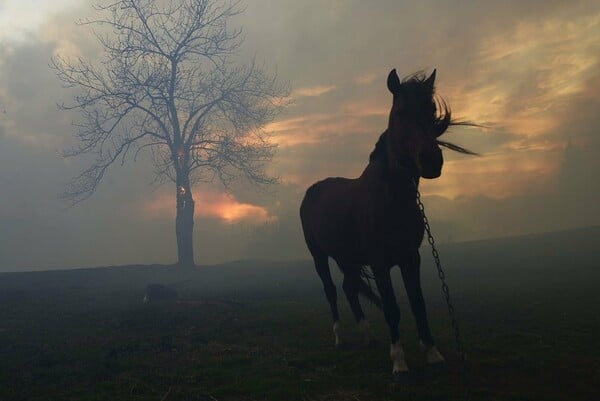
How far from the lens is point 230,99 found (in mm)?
31594

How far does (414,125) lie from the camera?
5.86 meters

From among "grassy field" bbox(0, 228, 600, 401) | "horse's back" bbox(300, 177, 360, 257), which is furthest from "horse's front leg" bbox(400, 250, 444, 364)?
"horse's back" bbox(300, 177, 360, 257)

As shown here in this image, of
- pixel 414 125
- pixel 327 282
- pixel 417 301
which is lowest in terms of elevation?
pixel 417 301

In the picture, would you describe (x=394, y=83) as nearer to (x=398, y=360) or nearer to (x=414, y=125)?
(x=414, y=125)

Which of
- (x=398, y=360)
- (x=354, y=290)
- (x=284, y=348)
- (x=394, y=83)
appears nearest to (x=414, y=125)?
(x=394, y=83)

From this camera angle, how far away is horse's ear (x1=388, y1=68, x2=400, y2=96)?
609cm

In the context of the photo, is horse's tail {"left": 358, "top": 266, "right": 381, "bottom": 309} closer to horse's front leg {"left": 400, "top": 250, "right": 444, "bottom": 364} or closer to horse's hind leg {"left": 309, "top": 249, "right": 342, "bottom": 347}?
horse's hind leg {"left": 309, "top": 249, "right": 342, "bottom": 347}

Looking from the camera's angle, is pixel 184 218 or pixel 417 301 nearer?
pixel 417 301

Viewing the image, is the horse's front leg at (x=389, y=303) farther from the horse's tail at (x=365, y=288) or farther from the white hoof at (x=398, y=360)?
the horse's tail at (x=365, y=288)

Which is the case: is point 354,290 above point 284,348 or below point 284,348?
above

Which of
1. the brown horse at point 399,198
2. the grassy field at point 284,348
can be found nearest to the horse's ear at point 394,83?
the brown horse at point 399,198

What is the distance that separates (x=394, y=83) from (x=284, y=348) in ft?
16.3

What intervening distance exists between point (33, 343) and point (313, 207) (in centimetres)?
651

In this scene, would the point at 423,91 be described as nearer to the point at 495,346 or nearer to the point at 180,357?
the point at 495,346
